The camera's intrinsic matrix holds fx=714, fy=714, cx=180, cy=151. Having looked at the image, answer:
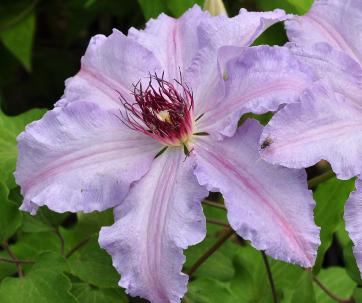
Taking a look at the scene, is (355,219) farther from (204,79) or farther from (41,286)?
(41,286)

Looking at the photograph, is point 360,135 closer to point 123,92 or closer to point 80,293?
point 123,92

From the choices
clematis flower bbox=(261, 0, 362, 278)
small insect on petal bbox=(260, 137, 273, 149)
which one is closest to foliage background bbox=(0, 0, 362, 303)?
clematis flower bbox=(261, 0, 362, 278)

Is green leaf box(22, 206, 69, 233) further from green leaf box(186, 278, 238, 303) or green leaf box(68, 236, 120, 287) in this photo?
green leaf box(186, 278, 238, 303)

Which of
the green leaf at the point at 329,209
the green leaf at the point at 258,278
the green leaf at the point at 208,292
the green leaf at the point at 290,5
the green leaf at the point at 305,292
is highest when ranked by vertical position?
the green leaf at the point at 290,5

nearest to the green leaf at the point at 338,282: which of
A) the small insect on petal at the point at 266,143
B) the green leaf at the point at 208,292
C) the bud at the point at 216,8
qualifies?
the green leaf at the point at 208,292

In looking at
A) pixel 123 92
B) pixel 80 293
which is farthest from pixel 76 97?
pixel 80 293

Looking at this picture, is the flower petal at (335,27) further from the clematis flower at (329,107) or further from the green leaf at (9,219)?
the green leaf at (9,219)

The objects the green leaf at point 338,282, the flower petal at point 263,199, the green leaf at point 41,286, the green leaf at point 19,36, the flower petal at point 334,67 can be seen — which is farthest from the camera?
the green leaf at point 19,36
